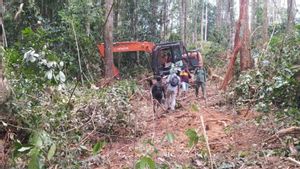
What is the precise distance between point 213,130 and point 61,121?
309 centimetres

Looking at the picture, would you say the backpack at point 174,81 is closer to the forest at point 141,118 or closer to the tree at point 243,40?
the forest at point 141,118

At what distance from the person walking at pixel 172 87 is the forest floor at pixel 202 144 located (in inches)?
14.4

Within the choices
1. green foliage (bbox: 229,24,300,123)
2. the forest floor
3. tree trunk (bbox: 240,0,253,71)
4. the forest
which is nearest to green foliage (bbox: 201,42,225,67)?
the forest

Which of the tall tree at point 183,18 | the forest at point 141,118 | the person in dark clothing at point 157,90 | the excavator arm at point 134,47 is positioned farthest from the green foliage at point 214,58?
the person in dark clothing at point 157,90

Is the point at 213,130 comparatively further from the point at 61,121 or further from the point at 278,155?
the point at 61,121

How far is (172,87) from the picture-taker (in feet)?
32.6

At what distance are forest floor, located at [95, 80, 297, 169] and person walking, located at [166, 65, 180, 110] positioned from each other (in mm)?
365

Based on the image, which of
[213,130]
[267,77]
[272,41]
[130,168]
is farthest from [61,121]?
[272,41]

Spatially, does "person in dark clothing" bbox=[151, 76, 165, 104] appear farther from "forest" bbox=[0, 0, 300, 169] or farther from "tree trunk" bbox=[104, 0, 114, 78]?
"tree trunk" bbox=[104, 0, 114, 78]

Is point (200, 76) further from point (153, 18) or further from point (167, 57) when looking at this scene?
point (153, 18)

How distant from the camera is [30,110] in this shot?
5.37 m

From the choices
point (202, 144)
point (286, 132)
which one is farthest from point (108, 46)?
point (286, 132)

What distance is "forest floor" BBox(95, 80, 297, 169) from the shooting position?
548 cm

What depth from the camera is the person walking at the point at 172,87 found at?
9852 millimetres
